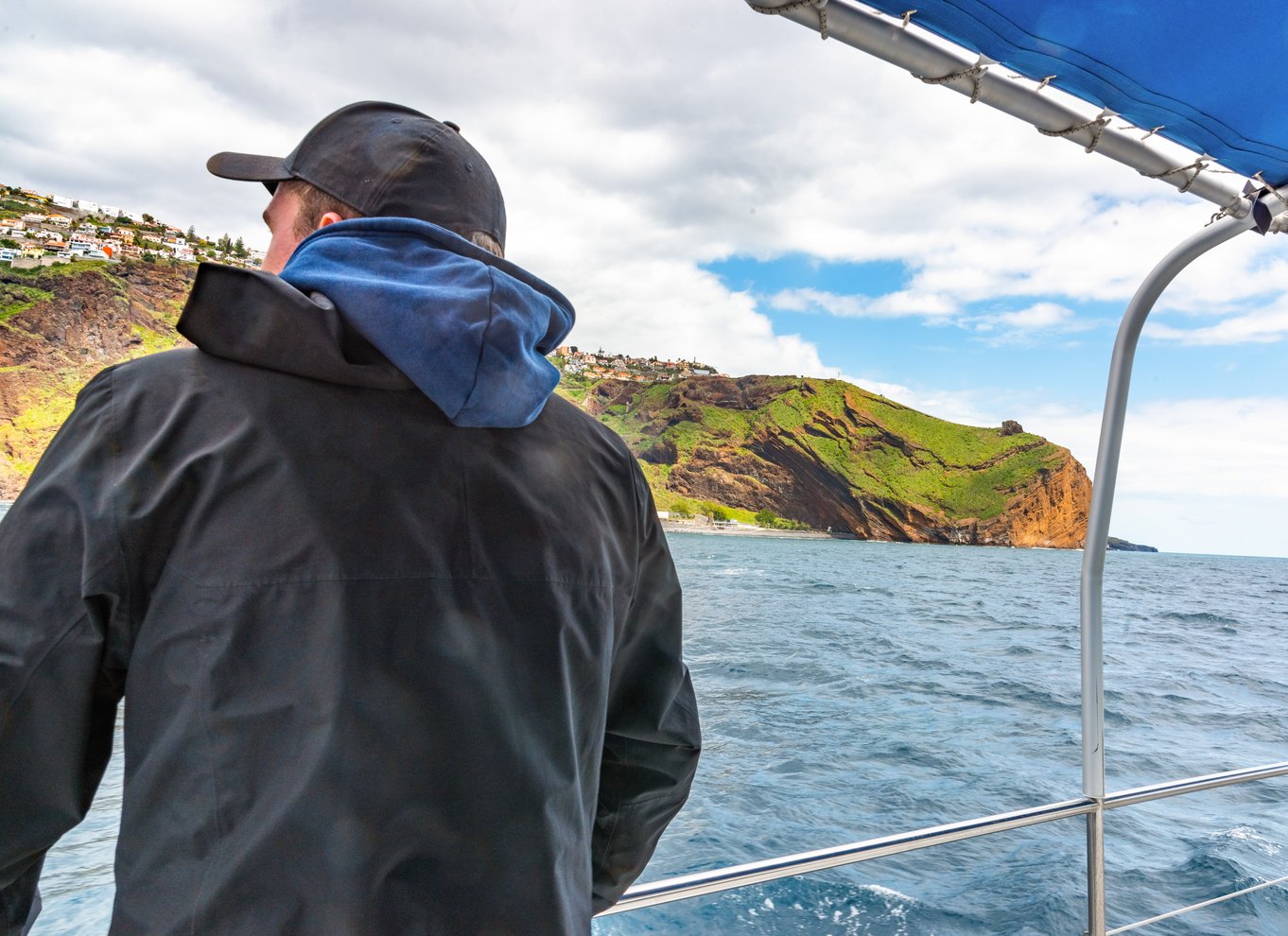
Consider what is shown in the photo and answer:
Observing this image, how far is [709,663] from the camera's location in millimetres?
17719

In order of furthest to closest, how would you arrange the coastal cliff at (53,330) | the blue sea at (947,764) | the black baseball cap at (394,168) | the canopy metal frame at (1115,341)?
the coastal cliff at (53,330), the blue sea at (947,764), the canopy metal frame at (1115,341), the black baseball cap at (394,168)

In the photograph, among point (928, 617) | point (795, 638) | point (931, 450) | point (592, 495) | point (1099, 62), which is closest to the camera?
point (592, 495)

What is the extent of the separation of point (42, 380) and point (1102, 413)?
1017 inches

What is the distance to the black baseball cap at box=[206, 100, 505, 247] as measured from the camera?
0.59m

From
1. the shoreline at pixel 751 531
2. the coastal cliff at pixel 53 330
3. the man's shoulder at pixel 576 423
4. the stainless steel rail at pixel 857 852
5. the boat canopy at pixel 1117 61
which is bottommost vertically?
the shoreline at pixel 751 531

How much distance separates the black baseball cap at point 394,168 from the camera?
0.59 m

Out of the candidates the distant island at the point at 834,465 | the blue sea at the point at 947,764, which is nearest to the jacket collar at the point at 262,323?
the blue sea at the point at 947,764

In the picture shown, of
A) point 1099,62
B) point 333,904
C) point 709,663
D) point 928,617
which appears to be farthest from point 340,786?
point 928,617

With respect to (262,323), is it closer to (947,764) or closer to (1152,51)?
(1152,51)

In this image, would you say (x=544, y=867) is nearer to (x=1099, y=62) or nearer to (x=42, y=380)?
(x=1099, y=62)

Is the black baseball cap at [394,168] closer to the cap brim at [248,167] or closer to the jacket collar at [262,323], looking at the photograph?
the cap brim at [248,167]

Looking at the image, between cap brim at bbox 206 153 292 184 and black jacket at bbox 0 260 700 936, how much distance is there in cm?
20

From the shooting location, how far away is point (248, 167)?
66cm

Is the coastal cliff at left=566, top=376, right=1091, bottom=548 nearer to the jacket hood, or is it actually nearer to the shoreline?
the shoreline
